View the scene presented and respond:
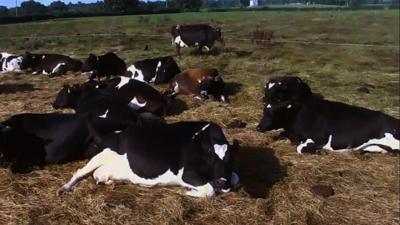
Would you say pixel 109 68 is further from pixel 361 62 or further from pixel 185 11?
pixel 185 11

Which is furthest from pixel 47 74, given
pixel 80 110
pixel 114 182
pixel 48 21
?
pixel 48 21

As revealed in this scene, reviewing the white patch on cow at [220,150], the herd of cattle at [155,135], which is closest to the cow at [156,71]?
the herd of cattle at [155,135]

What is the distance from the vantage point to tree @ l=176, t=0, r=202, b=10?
22.9m

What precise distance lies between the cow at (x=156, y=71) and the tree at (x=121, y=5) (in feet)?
53.7

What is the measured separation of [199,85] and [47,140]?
178 inches

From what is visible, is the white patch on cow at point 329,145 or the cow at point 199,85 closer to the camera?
the white patch on cow at point 329,145

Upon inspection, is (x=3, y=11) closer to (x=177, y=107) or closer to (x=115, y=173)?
(x=177, y=107)

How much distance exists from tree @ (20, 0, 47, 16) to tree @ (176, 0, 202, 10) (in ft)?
55.4

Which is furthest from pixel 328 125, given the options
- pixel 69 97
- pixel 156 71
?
pixel 156 71

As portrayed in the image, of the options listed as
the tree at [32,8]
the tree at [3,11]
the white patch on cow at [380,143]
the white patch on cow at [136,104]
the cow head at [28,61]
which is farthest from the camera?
the tree at [3,11]

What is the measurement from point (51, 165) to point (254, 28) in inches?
733

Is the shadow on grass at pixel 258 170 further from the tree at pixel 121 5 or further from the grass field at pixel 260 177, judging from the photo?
the tree at pixel 121 5

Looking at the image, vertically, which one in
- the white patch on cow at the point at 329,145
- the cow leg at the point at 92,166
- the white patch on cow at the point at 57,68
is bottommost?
the white patch on cow at the point at 329,145

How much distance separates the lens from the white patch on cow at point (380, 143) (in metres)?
6.54
